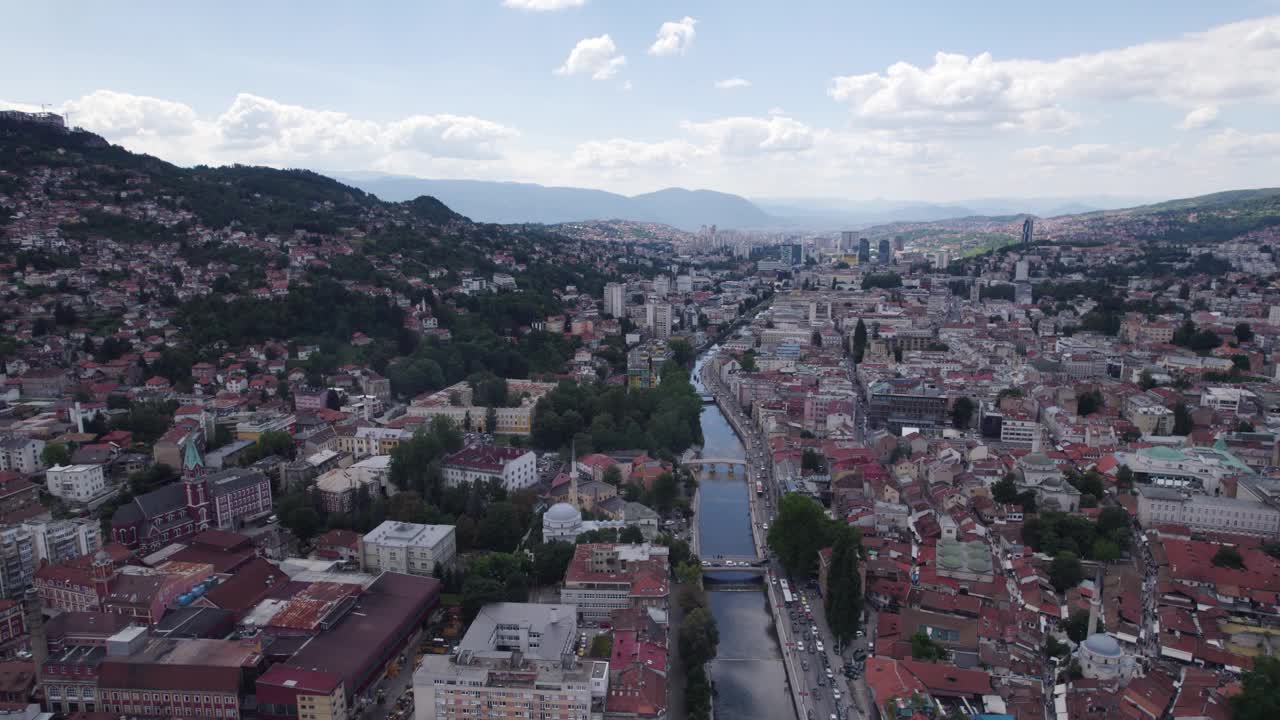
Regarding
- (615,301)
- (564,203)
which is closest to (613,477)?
(615,301)

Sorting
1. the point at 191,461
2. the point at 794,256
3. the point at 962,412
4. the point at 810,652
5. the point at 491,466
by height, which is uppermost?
the point at 794,256

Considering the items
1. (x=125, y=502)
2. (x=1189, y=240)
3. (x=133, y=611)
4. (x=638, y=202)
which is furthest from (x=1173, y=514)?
(x=638, y=202)

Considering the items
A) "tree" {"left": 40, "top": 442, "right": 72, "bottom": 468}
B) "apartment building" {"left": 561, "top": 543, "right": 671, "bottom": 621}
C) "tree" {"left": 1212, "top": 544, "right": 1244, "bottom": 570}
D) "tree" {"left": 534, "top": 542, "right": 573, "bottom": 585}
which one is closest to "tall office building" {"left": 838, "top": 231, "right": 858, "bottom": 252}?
"tree" {"left": 1212, "top": 544, "right": 1244, "bottom": 570}

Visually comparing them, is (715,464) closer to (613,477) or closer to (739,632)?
(613,477)

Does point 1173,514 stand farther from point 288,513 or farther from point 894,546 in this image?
point 288,513

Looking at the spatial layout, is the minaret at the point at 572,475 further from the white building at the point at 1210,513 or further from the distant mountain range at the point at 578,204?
the distant mountain range at the point at 578,204

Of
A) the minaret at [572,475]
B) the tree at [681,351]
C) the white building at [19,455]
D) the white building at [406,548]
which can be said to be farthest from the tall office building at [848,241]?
the white building at [19,455]
